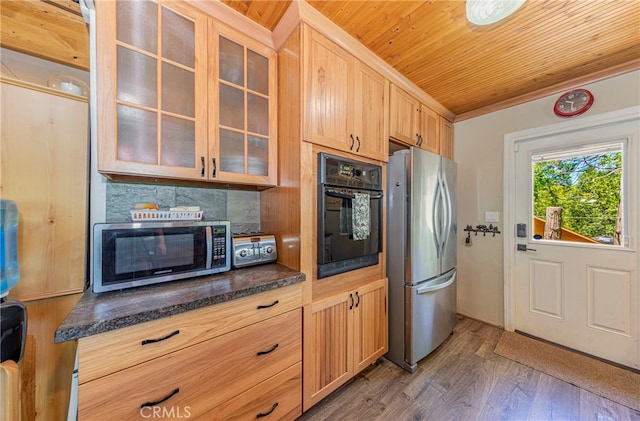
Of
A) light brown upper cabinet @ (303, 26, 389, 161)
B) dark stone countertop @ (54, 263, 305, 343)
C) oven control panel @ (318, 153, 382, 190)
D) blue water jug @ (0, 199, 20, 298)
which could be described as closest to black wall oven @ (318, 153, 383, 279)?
oven control panel @ (318, 153, 382, 190)

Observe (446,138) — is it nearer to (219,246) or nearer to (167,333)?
(219,246)

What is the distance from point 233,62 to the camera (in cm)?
136

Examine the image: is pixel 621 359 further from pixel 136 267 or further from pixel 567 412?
pixel 136 267

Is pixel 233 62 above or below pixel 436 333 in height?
above

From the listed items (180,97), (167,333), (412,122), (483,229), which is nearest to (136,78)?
(180,97)

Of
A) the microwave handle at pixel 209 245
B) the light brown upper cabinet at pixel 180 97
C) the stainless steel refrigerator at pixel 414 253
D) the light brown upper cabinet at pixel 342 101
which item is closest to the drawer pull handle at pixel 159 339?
the microwave handle at pixel 209 245

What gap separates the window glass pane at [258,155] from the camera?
1428 millimetres

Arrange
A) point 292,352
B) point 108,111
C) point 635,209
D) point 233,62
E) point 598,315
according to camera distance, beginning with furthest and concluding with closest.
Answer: point 598,315
point 635,209
point 233,62
point 292,352
point 108,111

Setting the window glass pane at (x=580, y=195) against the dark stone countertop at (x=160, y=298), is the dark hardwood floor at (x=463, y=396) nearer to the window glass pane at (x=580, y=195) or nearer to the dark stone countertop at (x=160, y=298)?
the dark stone countertop at (x=160, y=298)

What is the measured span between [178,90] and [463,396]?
8.79 ft

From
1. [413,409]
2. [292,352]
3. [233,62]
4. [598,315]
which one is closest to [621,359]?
[598,315]

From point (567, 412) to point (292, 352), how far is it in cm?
183

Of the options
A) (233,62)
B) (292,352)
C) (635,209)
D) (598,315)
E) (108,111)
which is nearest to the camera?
(108,111)

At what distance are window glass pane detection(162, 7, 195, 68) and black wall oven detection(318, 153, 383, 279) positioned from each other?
3.02 feet
